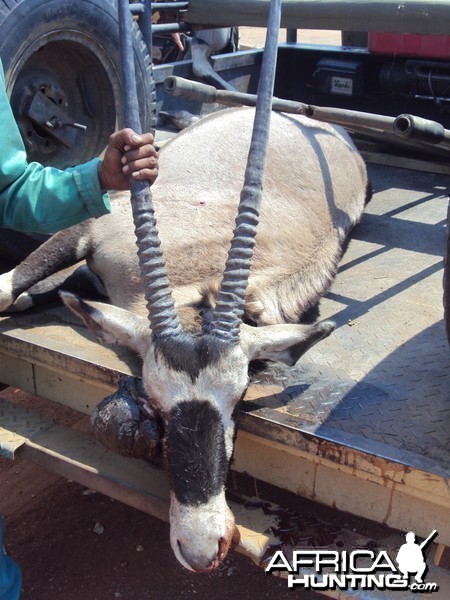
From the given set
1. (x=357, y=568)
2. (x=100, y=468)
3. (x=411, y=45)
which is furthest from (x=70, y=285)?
(x=411, y=45)

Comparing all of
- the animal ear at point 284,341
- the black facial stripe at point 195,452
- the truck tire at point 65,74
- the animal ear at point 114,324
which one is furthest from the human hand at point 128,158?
the truck tire at point 65,74

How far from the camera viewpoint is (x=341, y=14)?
517cm

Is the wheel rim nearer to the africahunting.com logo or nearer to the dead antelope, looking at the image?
the dead antelope

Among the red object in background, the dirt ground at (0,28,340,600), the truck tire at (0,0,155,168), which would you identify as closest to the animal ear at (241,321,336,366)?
the dirt ground at (0,28,340,600)

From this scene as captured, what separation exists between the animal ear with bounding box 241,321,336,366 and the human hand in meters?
0.82

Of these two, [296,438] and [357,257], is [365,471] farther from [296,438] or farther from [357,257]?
[357,257]

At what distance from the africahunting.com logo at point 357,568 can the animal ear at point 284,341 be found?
0.86 meters

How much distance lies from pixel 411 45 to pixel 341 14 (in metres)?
1.07

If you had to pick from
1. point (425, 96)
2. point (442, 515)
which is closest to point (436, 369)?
point (442, 515)

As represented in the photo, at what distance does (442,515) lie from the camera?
2.57 meters

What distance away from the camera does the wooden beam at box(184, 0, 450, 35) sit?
15.8ft

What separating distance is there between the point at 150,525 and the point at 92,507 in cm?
40

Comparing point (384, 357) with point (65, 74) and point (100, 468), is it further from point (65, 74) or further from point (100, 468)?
point (65, 74)

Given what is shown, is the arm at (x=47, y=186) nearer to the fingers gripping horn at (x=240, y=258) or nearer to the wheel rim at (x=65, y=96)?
→ the fingers gripping horn at (x=240, y=258)
